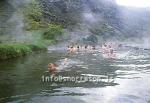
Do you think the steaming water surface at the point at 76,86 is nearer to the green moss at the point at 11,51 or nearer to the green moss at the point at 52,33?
the green moss at the point at 11,51

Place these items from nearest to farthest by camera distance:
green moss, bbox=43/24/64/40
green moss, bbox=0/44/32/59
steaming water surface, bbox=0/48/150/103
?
steaming water surface, bbox=0/48/150/103, green moss, bbox=0/44/32/59, green moss, bbox=43/24/64/40

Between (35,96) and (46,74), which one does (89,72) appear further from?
(35,96)

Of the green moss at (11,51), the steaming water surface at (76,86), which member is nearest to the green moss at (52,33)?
the green moss at (11,51)

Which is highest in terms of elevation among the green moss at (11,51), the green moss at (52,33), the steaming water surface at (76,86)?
the green moss at (52,33)

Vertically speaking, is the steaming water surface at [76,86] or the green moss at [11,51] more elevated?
the green moss at [11,51]

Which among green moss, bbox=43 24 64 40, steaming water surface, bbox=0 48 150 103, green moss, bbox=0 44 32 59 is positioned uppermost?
green moss, bbox=43 24 64 40

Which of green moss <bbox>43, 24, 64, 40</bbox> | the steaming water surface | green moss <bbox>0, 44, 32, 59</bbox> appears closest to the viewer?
the steaming water surface

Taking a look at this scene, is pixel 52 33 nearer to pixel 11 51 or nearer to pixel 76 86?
pixel 11 51

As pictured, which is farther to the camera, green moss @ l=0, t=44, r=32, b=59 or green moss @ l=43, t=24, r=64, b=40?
green moss @ l=43, t=24, r=64, b=40

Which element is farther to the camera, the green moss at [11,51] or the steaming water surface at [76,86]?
the green moss at [11,51]

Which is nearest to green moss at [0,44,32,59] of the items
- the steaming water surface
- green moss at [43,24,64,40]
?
the steaming water surface

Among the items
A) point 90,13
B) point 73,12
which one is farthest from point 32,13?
point 90,13

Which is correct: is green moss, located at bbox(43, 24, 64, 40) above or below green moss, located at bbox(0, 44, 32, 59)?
above

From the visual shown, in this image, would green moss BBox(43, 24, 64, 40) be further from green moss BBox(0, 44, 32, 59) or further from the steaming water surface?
the steaming water surface
